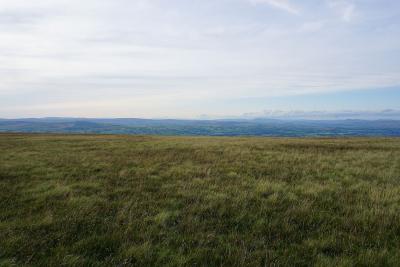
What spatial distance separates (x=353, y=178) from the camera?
13.2 meters

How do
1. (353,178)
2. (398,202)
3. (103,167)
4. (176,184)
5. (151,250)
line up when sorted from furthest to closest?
(103,167)
(353,178)
(176,184)
(398,202)
(151,250)

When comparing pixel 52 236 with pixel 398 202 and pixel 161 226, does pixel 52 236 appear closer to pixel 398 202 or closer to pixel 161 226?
pixel 161 226

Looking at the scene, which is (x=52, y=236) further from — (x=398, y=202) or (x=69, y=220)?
(x=398, y=202)

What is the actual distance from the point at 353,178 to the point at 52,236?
478 inches

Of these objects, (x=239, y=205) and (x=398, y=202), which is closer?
(x=239, y=205)

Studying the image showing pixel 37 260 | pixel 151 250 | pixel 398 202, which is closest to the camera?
pixel 37 260

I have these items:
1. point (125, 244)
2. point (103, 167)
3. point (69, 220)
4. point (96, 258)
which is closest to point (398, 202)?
point (125, 244)

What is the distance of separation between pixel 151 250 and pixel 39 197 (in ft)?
18.9

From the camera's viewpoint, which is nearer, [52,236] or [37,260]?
[37,260]

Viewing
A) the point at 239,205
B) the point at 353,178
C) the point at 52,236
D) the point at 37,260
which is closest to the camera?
the point at 37,260

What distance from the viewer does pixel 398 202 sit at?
30.8 feet

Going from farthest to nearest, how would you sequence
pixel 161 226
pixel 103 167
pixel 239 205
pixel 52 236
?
pixel 103 167 < pixel 239 205 < pixel 161 226 < pixel 52 236

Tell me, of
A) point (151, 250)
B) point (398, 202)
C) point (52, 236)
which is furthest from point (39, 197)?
point (398, 202)

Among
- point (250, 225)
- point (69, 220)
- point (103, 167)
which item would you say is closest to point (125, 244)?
point (69, 220)
